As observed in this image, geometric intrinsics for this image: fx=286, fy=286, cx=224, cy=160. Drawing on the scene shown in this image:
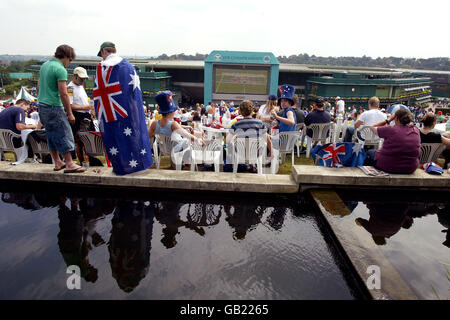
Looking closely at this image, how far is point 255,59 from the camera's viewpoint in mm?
38031

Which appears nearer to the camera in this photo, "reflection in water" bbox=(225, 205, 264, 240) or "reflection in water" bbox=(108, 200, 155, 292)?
"reflection in water" bbox=(108, 200, 155, 292)

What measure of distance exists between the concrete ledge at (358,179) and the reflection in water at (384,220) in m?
0.34

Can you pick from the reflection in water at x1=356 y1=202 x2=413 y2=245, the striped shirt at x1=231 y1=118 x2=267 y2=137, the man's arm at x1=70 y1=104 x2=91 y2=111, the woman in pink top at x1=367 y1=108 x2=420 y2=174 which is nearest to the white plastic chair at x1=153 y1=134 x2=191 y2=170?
the striped shirt at x1=231 y1=118 x2=267 y2=137

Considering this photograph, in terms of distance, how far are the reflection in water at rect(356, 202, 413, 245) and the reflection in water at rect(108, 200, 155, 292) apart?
7.62ft

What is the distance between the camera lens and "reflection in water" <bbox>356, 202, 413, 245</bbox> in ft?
10.1

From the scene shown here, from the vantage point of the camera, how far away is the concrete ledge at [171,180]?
3.82 m

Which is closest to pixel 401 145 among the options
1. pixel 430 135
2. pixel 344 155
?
pixel 344 155

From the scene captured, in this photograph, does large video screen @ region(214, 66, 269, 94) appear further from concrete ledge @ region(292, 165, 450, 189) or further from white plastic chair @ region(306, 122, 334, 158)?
concrete ledge @ region(292, 165, 450, 189)

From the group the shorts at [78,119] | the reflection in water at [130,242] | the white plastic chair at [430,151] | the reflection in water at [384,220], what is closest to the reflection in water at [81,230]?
the reflection in water at [130,242]

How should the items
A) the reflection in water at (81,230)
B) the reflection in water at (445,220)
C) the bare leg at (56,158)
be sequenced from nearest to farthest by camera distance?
the reflection in water at (81,230) → the reflection in water at (445,220) → the bare leg at (56,158)

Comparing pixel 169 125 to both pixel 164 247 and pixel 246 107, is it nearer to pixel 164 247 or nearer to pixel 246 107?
pixel 246 107

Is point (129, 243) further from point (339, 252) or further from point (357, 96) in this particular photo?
point (357, 96)

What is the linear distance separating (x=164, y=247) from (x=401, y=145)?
11.2ft

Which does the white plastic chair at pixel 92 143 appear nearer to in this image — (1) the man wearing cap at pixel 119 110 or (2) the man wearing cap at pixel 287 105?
(1) the man wearing cap at pixel 119 110
